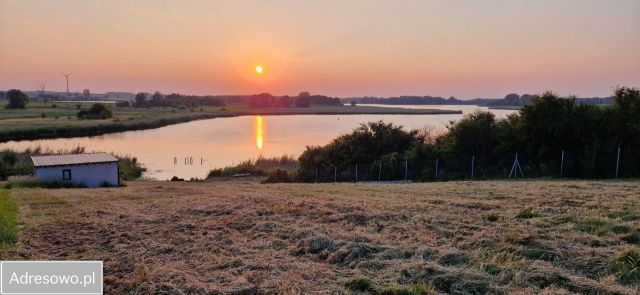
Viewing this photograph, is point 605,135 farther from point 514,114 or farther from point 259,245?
point 259,245

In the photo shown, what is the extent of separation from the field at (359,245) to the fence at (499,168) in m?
10.7

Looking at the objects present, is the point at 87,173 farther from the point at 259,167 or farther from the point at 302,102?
the point at 302,102

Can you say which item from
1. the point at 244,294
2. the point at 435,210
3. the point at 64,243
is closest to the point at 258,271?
the point at 244,294

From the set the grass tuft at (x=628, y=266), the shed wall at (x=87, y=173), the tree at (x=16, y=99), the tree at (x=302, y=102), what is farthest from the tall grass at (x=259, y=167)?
the tree at (x=302, y=102)

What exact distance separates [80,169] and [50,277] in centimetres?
2303

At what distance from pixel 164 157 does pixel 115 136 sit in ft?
76.6

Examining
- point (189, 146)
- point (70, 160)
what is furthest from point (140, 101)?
Answer: point (70, 160)

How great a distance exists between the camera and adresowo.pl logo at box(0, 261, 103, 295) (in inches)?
203

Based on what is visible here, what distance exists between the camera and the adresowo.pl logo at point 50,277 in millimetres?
5145

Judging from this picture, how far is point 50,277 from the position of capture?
17.9ft

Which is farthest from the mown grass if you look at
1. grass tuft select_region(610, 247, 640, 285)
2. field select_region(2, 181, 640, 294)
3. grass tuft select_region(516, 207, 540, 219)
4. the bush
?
the bush

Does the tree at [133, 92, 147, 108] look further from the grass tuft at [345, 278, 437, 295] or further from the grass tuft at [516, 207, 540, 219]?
the grass tuft at [345, 278, 437, 295]

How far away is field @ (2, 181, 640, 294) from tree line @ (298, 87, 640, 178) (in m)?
11.4

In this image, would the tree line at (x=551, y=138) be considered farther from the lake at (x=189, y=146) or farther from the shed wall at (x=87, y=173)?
the shed wall at (x=87, y=173)
